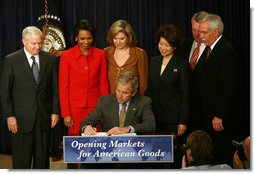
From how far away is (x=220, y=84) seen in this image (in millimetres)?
3705

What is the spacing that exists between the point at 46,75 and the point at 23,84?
0.16 metres

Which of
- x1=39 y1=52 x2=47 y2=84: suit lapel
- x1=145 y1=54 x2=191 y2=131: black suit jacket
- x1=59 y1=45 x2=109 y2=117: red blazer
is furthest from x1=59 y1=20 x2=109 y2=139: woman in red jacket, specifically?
x1=145 y1=54 x2=191 y2=131: black suit jacket

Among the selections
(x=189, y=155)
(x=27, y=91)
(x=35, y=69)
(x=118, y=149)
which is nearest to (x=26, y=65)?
(x=35, y=69)

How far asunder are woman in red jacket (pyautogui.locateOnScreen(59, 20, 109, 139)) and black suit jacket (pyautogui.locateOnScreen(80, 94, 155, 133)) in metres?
0.05

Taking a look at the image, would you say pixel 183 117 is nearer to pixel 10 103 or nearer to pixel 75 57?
pixel 75 57

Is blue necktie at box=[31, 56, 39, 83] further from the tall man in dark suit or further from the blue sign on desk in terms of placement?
the tall man in dark suit

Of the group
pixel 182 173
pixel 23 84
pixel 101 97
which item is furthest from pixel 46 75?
pixel 182 173

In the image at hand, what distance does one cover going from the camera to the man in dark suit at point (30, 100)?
3.73 m

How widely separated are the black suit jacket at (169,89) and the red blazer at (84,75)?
0.31 metres

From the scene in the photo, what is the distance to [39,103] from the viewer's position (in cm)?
375

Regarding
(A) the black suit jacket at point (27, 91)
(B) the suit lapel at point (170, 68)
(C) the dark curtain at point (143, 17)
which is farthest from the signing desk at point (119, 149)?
(C) the dark curtain at point (143, 17)

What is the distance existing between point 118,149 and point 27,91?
2.30ft

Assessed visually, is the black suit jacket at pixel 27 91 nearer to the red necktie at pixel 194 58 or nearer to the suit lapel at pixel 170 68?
the suit lapel at pixel 170 68

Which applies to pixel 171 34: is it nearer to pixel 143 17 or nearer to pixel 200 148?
pixel 143 17
